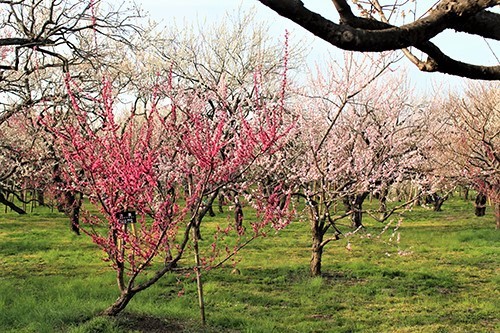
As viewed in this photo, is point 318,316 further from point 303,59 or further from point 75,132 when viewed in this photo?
point 303,59

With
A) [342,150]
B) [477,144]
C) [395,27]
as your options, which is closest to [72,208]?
[342,150]

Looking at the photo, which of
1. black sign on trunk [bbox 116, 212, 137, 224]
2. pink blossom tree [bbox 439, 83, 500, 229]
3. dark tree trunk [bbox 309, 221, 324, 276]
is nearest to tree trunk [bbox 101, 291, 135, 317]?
black sign on trunk [bbox 116, 212, 137, 224]

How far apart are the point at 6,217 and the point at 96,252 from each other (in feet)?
41.4

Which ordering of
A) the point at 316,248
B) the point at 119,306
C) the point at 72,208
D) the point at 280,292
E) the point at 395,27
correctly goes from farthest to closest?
1. the point at 72,208
2. the point at 316,248
3. the point at 280,292
4. the point at 119,306
5. the point at 395,27

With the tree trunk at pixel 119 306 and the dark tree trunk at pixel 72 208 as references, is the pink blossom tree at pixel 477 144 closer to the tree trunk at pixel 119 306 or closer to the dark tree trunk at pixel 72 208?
the tree trunk at pixel 119 306

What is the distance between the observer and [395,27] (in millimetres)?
2500

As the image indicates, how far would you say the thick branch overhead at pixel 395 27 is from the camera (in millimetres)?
2285

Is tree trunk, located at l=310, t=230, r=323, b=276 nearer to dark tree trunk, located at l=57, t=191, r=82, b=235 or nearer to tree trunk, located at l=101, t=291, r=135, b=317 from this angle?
tree trunk, located at l=101, t=291, r=135, b=317

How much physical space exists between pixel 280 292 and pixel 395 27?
293 inches

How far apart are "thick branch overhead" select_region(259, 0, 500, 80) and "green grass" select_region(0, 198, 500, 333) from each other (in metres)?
4.93

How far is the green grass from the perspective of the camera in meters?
6.94

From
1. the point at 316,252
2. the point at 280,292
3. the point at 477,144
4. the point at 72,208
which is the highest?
the point at 477,144

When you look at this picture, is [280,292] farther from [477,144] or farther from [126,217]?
[477,144]

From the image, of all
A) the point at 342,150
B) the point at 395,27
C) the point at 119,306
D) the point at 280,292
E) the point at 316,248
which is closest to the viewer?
the point at 395,27
